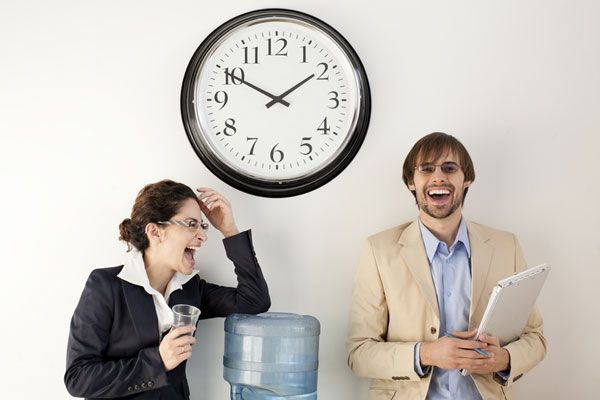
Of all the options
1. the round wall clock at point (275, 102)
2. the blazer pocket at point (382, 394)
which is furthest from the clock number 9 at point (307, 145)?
the blazer pocket at point (382, 394)

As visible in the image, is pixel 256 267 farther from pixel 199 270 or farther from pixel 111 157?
pixel 111 157

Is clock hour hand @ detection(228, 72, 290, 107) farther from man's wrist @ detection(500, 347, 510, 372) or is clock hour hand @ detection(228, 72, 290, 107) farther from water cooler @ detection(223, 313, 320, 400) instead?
man's wrist @ detection(500, 347, 510, 372)

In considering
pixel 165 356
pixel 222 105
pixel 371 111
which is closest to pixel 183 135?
pixel 222 105

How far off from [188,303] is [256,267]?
0.84ft

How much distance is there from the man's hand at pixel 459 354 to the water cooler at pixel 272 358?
0.42 meters

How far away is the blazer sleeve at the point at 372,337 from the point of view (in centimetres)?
Result: 254

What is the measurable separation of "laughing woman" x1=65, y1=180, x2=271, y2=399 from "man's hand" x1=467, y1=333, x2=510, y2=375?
72 centimetres

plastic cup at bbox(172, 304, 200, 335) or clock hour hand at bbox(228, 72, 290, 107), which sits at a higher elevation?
clock hour hand at bbox(228, 72, 290, 107)

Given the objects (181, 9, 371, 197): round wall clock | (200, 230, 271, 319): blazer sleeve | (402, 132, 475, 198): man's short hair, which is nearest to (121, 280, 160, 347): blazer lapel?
(200, 230, 271, 319): blazer sleeve

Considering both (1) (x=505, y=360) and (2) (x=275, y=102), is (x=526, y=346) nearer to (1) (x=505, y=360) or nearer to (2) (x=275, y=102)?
(1) (x=505, y=360)

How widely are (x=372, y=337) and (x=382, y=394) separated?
0.19 m

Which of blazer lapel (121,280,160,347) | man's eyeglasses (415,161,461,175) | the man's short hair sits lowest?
blazer lapel (121,280,160,347)

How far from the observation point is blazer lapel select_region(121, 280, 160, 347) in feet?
8.11

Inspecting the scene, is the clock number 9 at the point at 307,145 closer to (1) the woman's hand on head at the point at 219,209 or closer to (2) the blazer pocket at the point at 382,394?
(1) the woman's hand on head at the point at 219,209
